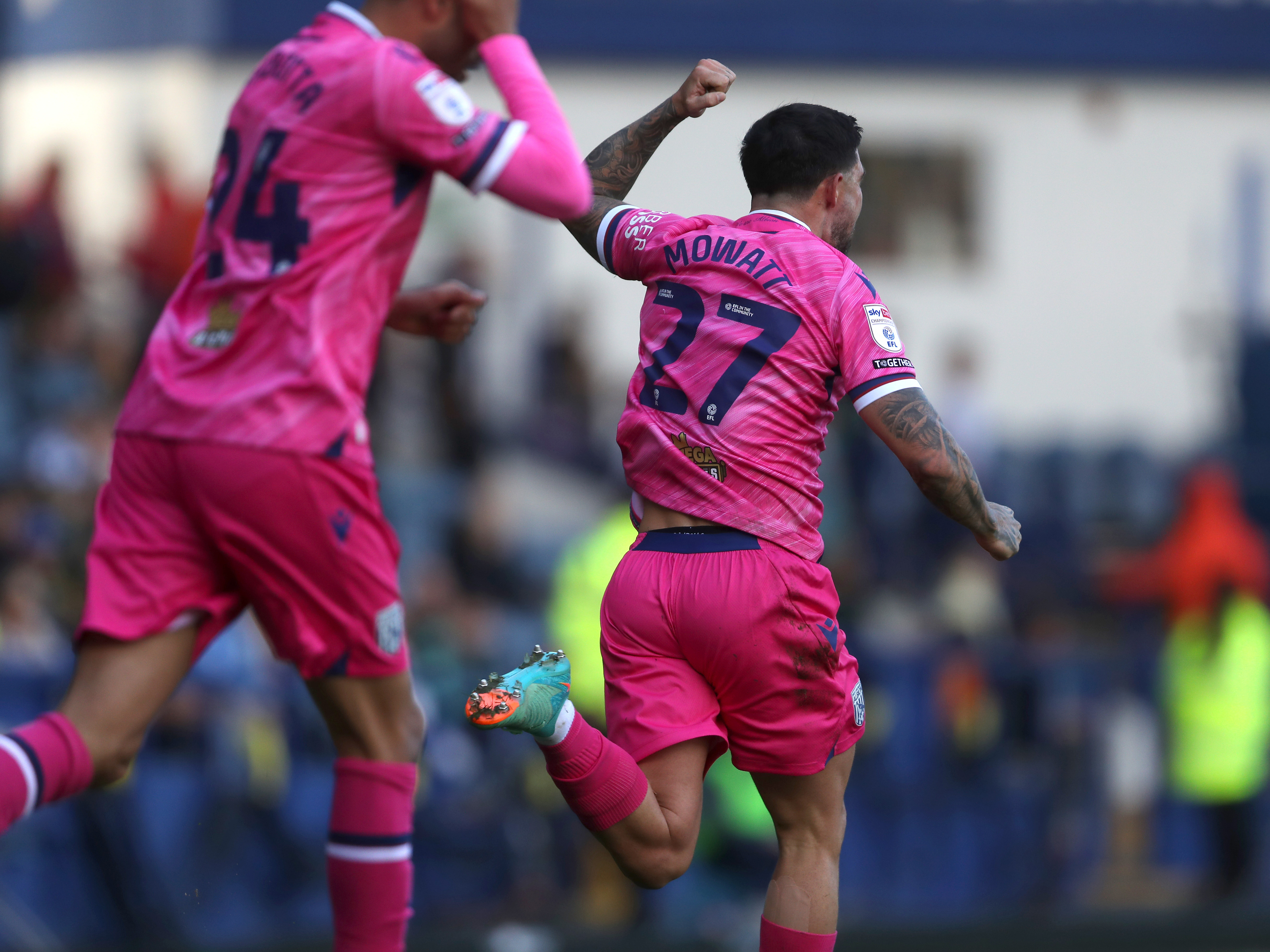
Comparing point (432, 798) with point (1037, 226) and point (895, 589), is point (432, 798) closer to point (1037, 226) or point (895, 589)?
point (895, 589)

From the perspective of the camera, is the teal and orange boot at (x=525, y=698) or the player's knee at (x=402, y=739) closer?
the player's knee at (x=402, y=739)

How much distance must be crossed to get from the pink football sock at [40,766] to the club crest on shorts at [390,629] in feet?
2.11

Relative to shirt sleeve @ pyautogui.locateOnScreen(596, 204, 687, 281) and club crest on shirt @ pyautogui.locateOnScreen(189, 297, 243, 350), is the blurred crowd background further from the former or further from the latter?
club crest on shirt @ pyautogui.locateOnScreen(189, 297, 243, 350)

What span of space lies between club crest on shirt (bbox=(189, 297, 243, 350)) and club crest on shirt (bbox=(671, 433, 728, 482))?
3.69 feet

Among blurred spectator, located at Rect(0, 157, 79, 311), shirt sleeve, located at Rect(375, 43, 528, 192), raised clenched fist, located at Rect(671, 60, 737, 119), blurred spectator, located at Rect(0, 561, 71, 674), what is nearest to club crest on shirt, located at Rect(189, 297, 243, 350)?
shirt sleeve, located at Rect(375, 43, 528, 192)

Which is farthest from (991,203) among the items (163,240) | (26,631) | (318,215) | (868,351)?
(318,215)

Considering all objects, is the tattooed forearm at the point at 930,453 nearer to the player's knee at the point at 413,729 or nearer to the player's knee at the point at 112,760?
the player's knee at the point at 413,729

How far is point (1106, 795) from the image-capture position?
36.3 feet

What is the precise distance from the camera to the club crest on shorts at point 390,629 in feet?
11.9

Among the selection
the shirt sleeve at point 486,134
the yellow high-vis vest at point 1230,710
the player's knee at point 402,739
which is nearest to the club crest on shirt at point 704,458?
the shirt sleeve at point 486,134

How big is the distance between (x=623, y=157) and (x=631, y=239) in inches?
13.6

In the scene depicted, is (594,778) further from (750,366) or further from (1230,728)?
(1230,728)

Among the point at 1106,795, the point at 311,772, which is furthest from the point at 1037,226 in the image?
the point at 311,772

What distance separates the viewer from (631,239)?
433 centimetres
